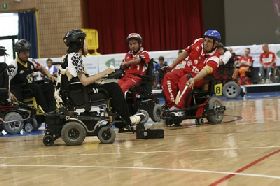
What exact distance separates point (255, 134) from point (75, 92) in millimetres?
2162

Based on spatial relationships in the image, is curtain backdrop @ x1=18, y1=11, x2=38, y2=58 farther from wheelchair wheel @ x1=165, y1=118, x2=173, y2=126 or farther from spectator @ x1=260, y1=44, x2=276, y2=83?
wheelchair wheel @ x1=165, y1=118, x2=173, y2=126

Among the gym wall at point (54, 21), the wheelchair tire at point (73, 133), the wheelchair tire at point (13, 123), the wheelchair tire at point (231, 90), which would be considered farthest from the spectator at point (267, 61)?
the wheelchair tire at point (73, 133)

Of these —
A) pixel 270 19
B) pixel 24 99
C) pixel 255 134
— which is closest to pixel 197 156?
pixel 255 134

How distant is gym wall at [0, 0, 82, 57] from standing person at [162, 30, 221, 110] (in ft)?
39.2

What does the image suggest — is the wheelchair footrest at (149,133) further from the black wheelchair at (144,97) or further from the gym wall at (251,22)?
the gym wall at (251,22)

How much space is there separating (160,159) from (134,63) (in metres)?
4.25

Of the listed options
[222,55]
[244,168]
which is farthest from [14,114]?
[244,168]

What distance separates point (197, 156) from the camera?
6.01 metres

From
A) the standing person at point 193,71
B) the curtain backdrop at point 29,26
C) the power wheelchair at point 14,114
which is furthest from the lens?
the curtain backdrop at point 29,26

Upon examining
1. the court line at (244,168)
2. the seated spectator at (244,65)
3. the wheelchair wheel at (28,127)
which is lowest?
the wheelchair wheel at (28,127)

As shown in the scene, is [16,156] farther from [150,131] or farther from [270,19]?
[270,19]

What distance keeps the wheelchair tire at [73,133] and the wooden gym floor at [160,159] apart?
0.34ft

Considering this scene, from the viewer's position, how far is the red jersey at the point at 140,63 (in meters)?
10.1

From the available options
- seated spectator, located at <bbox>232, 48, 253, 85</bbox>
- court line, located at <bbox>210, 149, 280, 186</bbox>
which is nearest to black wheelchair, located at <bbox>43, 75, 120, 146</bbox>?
court line, located at <bbox>210, 149, 280, 186</bbox>
